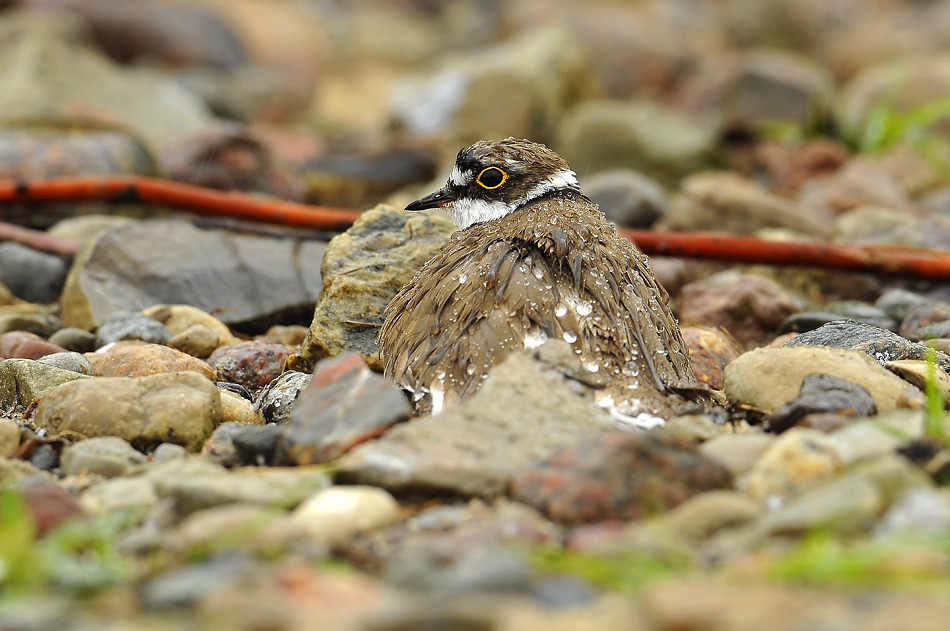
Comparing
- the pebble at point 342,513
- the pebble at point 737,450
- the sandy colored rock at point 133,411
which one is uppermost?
the sandy colored rock at point 133,411

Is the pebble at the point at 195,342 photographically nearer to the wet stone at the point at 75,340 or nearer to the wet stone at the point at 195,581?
the wet stone at the point at 75,340

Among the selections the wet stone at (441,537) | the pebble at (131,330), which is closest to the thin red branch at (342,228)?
the pebble at (131,330)

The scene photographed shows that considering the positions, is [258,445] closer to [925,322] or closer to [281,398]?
[281,398]

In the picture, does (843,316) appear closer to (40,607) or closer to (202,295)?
(202,295)

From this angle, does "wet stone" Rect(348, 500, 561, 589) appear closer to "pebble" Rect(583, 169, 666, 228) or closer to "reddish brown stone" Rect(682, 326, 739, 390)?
"reddish brown stone" Rect(682, 326, 739, 390)

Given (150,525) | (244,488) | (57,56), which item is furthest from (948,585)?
(57,56)

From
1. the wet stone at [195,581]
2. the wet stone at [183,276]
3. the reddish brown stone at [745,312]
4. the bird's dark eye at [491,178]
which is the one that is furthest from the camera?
the reddish brown stone at [745,312]
